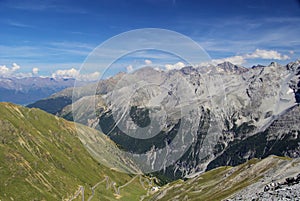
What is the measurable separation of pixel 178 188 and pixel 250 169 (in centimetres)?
6361

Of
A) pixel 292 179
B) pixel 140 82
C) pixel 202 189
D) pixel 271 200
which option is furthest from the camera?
pixel 202 189

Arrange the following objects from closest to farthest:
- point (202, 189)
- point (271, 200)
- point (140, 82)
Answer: point (271, 200) < point (140, 82) < point (202, 189)

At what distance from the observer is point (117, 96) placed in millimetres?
46438

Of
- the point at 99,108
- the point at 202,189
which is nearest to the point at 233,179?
the point at 202,189

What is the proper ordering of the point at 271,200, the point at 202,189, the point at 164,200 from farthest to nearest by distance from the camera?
the point at 164,200 < the point at 202,189 < the point at 271,200

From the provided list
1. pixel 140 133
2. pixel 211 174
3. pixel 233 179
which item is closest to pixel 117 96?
pixel 140 133

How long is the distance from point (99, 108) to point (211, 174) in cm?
14488

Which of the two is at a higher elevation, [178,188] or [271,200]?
[271,200]

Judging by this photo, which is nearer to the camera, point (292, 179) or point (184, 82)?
point (184, 82)

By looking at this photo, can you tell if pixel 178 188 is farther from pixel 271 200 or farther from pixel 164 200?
pixel 271 200

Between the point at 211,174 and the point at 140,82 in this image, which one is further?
the point at 211,174

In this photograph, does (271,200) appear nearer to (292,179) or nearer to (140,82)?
(292,179)

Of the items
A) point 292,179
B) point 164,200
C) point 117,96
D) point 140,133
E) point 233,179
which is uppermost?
point 117,96

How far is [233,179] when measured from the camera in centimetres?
13812
